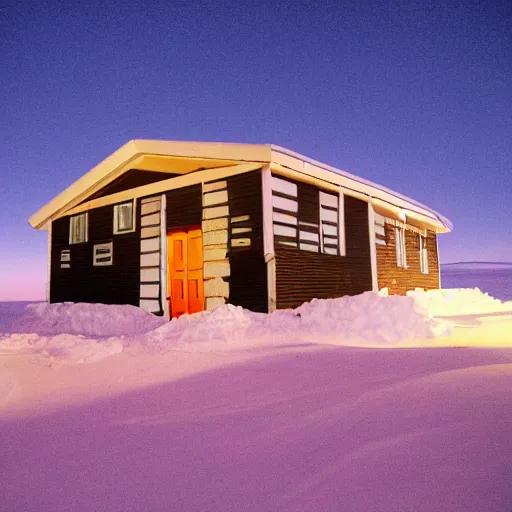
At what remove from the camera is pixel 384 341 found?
19.1 ft

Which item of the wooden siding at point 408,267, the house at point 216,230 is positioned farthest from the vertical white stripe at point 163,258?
the wooden siding at point 408,267

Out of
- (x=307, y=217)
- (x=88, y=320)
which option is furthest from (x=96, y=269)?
(x=307, y=217)

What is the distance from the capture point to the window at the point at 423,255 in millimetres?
15492

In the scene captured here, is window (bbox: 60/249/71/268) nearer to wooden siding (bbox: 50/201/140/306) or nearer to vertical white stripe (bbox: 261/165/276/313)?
wooden siding (bbox: 50/201/140/306)

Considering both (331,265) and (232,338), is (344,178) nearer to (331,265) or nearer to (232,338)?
(331,265)

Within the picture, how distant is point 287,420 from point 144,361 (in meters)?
2.64

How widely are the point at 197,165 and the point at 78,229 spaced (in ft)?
19.1

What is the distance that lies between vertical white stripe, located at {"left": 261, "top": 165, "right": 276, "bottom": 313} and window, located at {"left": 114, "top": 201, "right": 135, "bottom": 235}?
4.52 metres

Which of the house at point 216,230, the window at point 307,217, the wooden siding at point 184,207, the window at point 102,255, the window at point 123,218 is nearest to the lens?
the house at point 216,230

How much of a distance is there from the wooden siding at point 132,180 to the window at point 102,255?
5.41ft

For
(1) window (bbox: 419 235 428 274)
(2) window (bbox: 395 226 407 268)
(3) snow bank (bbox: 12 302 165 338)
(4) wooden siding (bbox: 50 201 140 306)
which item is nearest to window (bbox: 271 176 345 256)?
(3) snow bank (bbox: 12 302 165 338)

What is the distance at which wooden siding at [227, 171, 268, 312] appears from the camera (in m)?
7.86

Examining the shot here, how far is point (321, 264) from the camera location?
9438 mm

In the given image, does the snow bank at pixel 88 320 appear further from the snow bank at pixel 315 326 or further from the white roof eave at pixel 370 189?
the white roof eave at pixel 370 189
